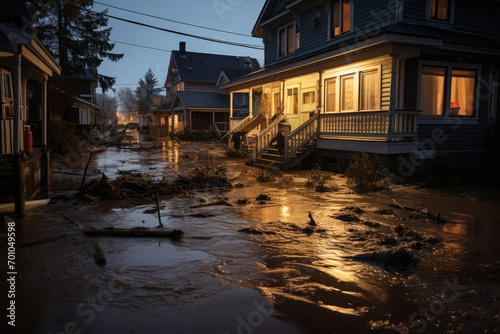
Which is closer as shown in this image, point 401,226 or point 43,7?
point 401,226

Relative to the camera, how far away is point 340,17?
58.4 ft

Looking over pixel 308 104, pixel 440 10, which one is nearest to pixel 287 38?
pixel 308 104

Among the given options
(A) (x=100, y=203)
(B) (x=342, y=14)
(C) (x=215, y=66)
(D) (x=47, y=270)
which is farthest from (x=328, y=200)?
(C) (x=215, y=66)

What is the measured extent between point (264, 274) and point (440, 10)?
1582 centimetres

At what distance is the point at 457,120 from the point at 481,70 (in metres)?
2.40

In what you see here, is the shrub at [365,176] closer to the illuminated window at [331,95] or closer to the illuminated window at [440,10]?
the illuminated window at [331,95]

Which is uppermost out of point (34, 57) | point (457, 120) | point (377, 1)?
point (377, 1)

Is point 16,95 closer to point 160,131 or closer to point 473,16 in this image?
point 473,16

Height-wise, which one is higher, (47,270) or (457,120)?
(457,120)

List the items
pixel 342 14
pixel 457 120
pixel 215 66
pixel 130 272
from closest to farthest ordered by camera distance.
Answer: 1. pixel 130 272
2. pixel 457 120
3. pixel 342 14
4. pixel 215 66

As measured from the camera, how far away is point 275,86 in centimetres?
2362

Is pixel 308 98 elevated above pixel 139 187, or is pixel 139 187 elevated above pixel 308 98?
pixel 308 98

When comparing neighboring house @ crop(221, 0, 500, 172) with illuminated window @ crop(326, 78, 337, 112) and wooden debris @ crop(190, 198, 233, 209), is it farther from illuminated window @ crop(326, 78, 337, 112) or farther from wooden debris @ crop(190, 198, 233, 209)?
wooden debris @ crop(190, 198, 233, 209)

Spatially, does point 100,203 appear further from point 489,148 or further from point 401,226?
point 489,148
